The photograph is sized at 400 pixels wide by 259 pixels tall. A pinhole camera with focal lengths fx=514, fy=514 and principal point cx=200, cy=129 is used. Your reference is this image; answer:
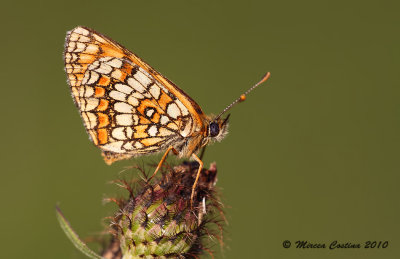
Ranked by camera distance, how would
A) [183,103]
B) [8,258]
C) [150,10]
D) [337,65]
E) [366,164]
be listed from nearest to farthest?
[183,103]
[8,258]
[366,164]
[337,65]
[150,10]

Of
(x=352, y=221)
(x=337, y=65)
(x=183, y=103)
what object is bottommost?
(x=352, y=221)

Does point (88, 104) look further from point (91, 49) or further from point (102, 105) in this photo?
point (91, 49)

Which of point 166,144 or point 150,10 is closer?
point 166,144

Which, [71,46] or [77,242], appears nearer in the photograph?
[77,242]

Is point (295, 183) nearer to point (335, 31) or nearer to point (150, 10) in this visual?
point (335, 31)

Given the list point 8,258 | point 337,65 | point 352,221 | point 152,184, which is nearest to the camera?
point 152,184

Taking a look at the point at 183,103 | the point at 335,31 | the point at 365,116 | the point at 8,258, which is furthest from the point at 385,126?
the point at 8,258

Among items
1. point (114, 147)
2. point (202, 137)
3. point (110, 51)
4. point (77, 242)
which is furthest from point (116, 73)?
point (77, 242)
